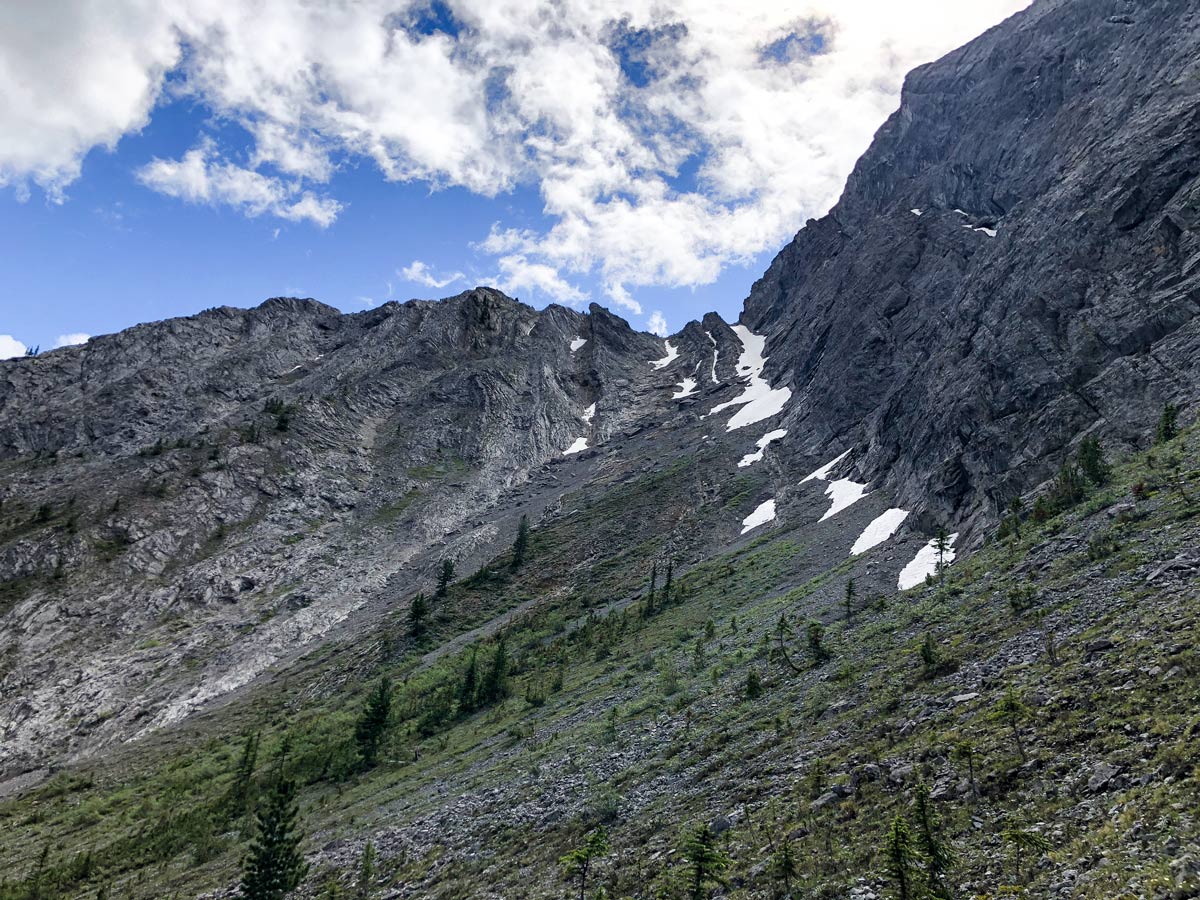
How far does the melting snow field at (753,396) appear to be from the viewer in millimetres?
98625

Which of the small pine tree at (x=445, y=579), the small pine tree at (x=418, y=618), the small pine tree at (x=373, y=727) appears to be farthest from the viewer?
the small pine tree at (x=445, y=579)

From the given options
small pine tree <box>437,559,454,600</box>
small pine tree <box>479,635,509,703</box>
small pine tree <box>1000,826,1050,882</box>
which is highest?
small pine tree <box>437,559,454,600</box>

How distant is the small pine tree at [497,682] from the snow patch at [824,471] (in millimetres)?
37438

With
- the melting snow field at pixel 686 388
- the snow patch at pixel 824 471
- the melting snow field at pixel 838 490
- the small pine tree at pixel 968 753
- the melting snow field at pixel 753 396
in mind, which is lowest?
the small pine tree at pixel 968 753

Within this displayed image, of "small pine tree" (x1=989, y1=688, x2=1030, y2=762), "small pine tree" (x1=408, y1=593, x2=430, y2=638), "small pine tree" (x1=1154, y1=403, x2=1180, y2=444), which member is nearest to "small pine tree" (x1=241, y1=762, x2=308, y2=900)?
"small pine tree" (x1=989, y1=688, x2=1030, y2=762)

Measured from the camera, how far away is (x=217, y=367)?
12675 cm

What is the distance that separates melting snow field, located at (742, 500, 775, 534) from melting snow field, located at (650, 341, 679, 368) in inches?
3428

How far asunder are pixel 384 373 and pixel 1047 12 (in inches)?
4711

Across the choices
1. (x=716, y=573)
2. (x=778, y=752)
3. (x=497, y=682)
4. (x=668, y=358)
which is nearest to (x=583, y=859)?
(x=778, y=752)

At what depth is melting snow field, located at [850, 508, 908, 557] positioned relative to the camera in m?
44.3

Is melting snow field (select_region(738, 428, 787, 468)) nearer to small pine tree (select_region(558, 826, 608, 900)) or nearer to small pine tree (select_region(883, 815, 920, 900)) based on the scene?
small pine tree (select_region(558, 826, 608, 900))

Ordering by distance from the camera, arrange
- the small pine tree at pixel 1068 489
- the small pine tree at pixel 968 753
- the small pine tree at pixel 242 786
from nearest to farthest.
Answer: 1. the small pine tree at pixel 968 753
2. the small pine tree at pixel 1068 489
3. the small pine tree at pixel 242 786

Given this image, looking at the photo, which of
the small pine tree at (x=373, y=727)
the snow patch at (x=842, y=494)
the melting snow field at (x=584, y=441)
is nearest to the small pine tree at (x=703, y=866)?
the small pine tree at (x=373, y=727)

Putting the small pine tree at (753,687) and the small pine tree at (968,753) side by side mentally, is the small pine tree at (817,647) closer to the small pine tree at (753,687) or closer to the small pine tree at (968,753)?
the small pine tree at (753,687)
